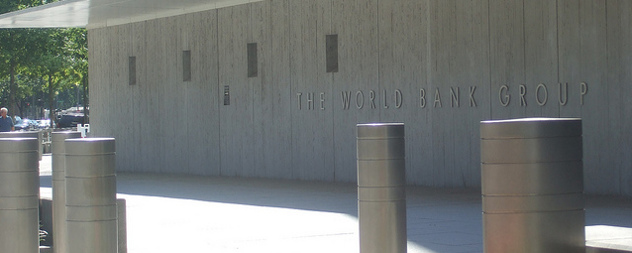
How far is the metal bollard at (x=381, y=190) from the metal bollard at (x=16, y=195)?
253 cm

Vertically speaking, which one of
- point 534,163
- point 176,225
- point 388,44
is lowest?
point 176,225

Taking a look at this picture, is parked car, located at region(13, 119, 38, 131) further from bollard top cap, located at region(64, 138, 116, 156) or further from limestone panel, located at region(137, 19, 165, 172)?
bollard top cap, located at region(64, 138, 116, 156)

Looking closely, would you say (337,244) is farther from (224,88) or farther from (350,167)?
(224,88)

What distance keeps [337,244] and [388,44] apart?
820 cm

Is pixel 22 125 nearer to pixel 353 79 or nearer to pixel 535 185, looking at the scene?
pixel 353 79

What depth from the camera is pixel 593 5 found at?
14.1m

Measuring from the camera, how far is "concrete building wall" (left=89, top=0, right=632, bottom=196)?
14.2 m

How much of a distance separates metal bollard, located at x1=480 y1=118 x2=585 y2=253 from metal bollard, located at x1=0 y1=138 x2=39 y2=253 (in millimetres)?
3799

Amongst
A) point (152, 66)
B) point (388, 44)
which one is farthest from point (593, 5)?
point (152, 66)

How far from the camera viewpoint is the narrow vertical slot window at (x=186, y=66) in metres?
23.0

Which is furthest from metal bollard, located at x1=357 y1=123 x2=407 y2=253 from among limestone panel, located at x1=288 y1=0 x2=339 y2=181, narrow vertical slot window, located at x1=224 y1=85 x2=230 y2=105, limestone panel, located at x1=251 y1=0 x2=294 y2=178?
narrow vertical slot window, located at x1=224 y1=85 x2=230 y2=105

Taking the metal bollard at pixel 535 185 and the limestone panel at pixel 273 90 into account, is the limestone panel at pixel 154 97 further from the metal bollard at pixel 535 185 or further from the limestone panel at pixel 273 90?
the metal bollard at pixel 535 185

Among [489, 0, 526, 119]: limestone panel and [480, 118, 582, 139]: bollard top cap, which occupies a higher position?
[489, 0, 526, 119]: limestone panel

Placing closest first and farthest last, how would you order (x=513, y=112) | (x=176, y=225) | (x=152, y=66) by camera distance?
(x=176, y=225), (x=513, y=112), (x=152, y=66)
